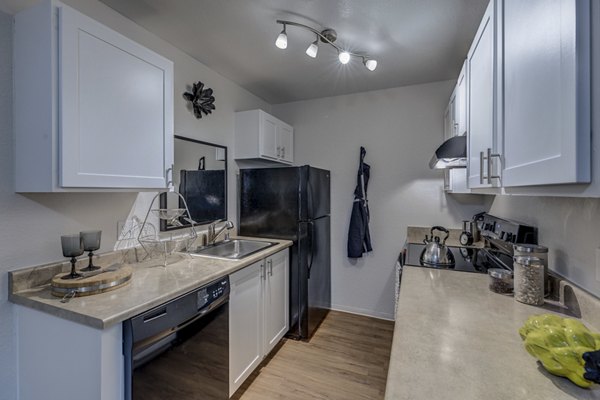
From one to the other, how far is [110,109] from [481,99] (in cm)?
174

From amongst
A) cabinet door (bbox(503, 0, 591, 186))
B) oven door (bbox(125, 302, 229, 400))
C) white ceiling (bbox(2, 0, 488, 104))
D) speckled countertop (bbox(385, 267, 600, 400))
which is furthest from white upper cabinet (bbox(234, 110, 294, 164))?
cabinet door (bbox(503, 0, 591, 186))

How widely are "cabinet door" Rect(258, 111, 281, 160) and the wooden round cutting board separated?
1717 mm

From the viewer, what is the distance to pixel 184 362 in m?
1.37

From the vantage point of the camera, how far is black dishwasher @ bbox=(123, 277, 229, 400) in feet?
3.69

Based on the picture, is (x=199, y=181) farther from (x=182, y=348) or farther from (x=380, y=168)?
(x=380, y=168)

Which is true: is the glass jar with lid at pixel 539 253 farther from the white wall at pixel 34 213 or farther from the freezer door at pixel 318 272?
the white wall at pixel 34 213

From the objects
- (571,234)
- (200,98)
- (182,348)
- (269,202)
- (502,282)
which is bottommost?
(182,348)

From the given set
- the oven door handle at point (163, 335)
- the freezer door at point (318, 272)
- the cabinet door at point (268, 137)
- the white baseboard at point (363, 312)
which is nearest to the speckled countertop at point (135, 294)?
the oven door handle at point (163, 335)

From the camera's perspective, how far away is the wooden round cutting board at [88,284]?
1.20m

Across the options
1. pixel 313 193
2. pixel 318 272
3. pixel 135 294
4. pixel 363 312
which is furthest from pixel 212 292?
pixel 363 312

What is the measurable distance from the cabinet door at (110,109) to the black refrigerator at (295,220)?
3.72ft

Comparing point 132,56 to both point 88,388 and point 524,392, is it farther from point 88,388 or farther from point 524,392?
point 524,392

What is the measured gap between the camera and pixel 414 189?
9.48 feet

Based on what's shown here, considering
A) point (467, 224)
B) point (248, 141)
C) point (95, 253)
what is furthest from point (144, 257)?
point (467, 224)
